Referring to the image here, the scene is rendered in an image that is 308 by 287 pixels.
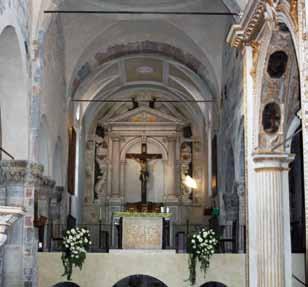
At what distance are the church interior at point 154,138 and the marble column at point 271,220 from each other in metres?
0.03

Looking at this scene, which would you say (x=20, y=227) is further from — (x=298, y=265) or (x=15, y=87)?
(x=298, y=265)

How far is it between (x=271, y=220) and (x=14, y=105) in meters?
6.43

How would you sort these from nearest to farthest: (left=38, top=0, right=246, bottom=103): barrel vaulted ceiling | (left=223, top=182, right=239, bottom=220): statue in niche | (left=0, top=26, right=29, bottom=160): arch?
(left=0, top=26, right=29, bottom=160): arch < (left=223, top=182, right=239, bottom=220): statue in niche < (left=38, top=0, right=246, bottom=103): barrel vaulted ceiling

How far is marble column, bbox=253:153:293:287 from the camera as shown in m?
13.2

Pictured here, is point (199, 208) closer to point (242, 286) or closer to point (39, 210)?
point (39, 210)

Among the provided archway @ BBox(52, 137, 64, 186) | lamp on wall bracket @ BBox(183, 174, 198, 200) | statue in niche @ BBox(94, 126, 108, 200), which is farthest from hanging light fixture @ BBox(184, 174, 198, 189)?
archway @ BBox(52, 137, 64, 186)

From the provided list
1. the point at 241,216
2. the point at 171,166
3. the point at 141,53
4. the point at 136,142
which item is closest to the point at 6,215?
the point at 241,216

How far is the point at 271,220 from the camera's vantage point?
13.4 metres

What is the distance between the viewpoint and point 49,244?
1941cm

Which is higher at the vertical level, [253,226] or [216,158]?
[216,158]

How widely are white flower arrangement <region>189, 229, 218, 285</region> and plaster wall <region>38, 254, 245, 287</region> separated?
20 cm

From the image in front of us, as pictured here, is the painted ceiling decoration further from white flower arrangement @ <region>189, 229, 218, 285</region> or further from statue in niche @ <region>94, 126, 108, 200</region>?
white flower arrangement @ <region>189, 229, 218, 285</region>

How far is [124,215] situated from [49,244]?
3.54 m

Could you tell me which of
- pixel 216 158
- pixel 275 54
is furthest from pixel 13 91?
pixel 216 158
